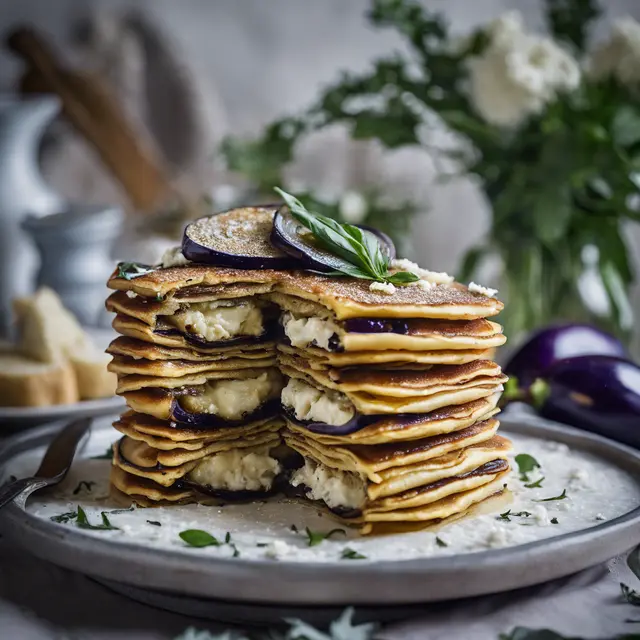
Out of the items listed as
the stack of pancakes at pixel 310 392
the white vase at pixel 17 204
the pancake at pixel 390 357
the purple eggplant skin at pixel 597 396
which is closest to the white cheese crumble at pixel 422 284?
the stack of pancakes at pixel 310 392

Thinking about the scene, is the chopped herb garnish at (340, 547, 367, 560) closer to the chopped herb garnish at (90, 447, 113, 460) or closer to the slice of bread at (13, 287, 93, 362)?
the chopped herb garnish at (90, 447, 113, 460)

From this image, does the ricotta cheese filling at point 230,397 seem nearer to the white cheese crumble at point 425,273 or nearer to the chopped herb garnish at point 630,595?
the white cheese crumble at point 425,273

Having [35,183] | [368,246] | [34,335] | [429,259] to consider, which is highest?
[368,246]

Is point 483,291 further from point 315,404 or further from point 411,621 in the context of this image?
point 411,621

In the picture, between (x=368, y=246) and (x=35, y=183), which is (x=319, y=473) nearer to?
(x=368, y=246)

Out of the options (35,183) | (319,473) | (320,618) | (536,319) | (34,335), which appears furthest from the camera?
(35,183)

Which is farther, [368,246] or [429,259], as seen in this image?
[429,259]

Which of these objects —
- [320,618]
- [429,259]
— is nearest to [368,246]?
[320,618]
